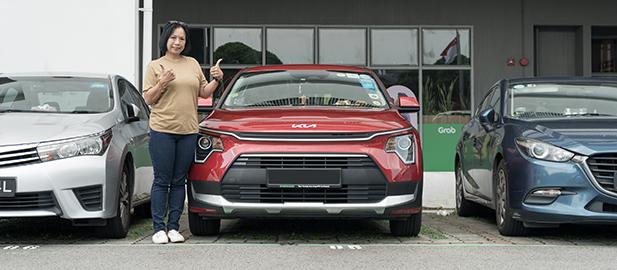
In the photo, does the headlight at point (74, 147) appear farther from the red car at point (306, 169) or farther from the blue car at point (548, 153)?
the blue car at point (548, 153)

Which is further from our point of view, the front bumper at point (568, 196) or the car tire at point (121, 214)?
the car tire at point (121, 214)

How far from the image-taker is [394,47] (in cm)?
1627

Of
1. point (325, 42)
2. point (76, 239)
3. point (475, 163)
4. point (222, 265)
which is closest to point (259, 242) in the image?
point (222, 265)

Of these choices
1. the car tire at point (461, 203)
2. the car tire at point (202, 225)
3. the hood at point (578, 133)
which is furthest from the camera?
the car tire at point (461, 203)

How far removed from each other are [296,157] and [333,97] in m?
1.33

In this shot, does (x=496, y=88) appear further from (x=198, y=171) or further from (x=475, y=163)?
(x=198, y=171)

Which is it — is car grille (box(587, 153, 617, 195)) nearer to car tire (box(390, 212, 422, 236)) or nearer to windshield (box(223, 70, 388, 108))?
car tire (box(390, 212, 422, 236))

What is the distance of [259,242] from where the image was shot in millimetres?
6488


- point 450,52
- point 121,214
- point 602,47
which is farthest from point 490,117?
Result: point 602,47

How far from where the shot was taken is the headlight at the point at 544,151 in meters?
6.38

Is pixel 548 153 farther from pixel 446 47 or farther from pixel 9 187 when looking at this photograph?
pixel 446 47

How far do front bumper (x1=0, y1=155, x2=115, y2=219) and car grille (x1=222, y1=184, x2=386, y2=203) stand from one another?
101 centimetres

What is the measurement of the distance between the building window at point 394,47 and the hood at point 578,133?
9319mm

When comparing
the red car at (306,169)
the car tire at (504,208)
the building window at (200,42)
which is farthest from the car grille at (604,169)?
the building window at (200,42)
